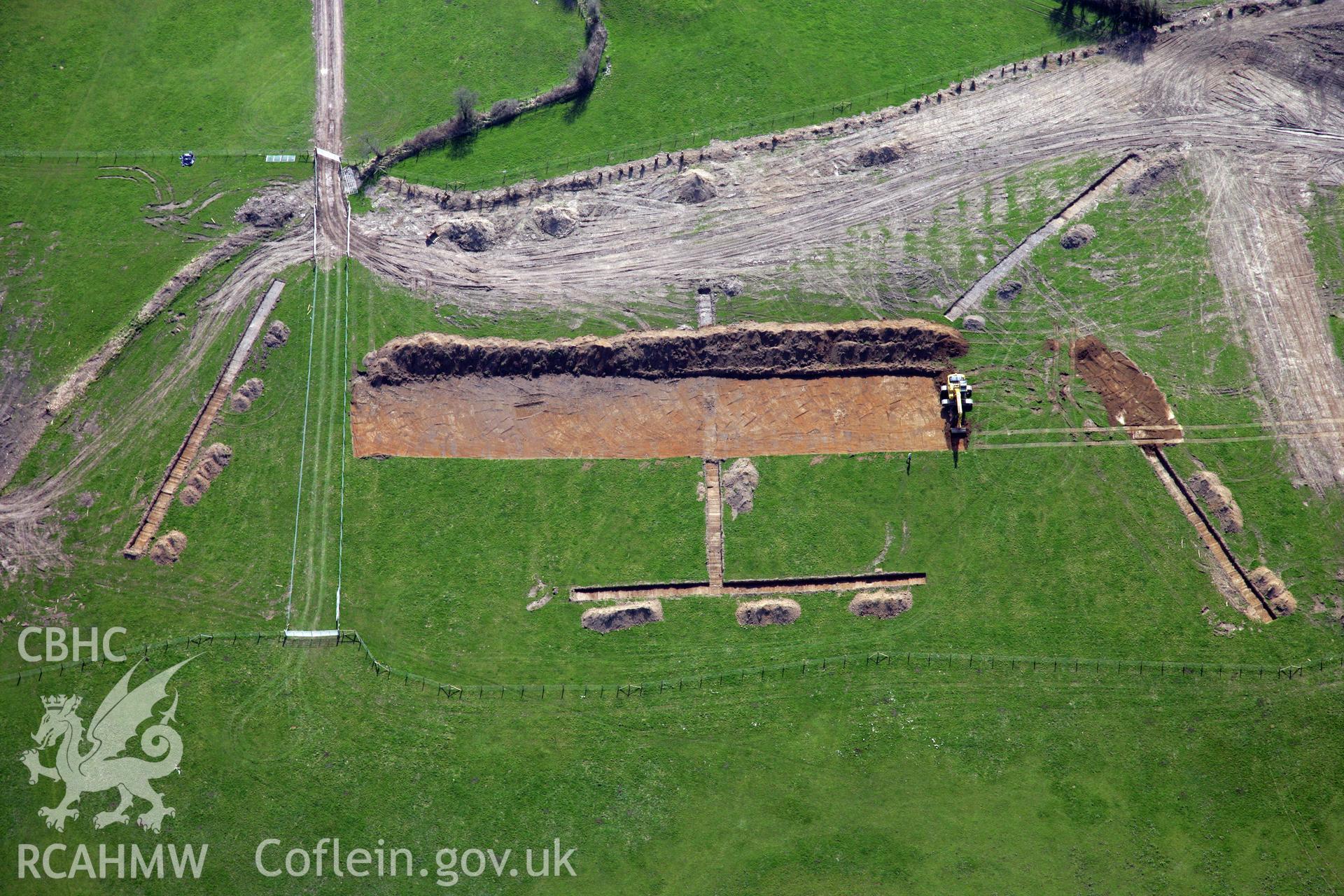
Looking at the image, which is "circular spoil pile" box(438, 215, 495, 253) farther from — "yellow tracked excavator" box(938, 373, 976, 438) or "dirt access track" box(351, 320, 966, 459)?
"yellow tracked excavator" box(938, 373, 976, 438)

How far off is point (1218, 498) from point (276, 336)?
164 feet

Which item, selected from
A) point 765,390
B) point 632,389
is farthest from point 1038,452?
point 632,389

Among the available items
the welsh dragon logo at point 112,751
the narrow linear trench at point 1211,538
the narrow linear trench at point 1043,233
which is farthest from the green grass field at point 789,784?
the narrow linear trench at point 1043,233

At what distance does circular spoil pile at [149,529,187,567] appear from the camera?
4075 centimetres

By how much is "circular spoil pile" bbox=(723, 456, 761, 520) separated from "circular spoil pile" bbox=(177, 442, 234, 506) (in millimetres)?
26412

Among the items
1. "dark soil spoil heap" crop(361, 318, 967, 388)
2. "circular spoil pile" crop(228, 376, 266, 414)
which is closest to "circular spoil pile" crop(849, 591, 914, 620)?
"dark soil spoil heap" crop(361, 318, 967, 388)

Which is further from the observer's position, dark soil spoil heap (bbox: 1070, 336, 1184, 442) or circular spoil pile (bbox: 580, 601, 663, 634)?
dark soil spoil heap (bbox: 1070, 336, 1184, 442)

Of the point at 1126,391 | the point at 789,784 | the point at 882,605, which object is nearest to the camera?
the point at 789,784

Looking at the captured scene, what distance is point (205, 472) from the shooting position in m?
41.6

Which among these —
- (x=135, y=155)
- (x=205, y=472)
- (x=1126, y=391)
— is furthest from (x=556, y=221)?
→ (x=1126, y=391)

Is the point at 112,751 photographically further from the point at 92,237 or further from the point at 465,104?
the point at 465,104

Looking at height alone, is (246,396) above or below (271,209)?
below

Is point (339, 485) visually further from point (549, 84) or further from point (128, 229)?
point (549, 84)

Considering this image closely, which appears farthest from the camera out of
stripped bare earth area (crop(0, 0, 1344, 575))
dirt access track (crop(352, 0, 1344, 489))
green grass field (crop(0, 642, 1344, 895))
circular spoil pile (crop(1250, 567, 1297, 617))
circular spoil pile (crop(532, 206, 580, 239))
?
circular spoil pile (crop(532, 206, 580, 239))
